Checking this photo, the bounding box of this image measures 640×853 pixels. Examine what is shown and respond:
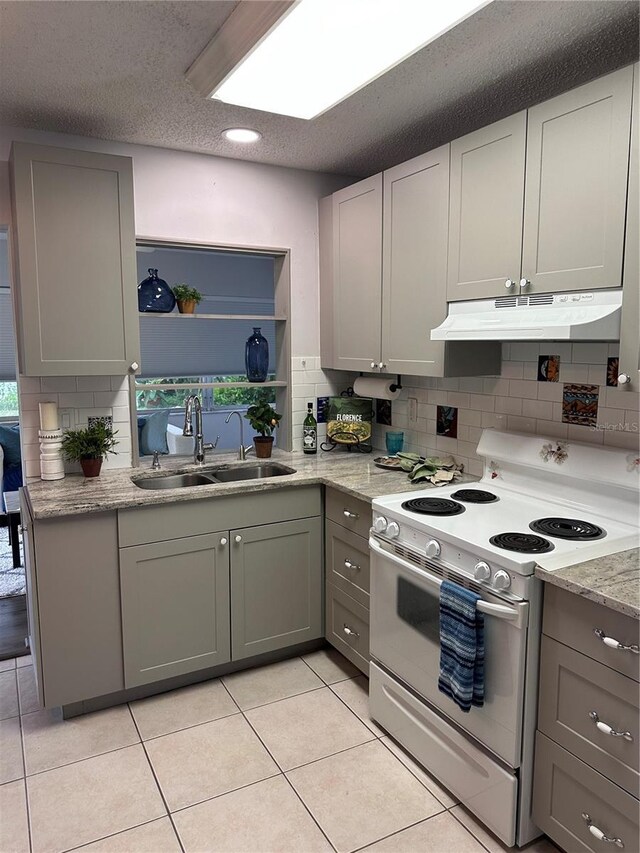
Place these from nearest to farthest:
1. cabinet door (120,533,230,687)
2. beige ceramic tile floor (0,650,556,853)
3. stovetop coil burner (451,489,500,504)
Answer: beige ceramic tile floor (0,650,556,853) < stovetop coil burner (451,489,500,504) < cabinet door (120,533,230,687)

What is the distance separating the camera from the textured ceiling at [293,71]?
178 cm

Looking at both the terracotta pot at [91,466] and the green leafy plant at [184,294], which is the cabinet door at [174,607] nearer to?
the terracotta pot at [91,466]

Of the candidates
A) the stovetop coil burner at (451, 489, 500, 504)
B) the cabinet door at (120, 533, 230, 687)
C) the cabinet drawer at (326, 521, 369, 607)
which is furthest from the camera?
the cabinet drawer at (326, 521, 369, 607)

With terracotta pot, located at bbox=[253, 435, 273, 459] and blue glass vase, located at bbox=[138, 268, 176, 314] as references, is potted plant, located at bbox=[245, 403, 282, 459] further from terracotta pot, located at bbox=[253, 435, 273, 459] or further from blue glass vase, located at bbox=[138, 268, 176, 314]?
blue glass vase, located at bbox=[138, 268, 176, 314]

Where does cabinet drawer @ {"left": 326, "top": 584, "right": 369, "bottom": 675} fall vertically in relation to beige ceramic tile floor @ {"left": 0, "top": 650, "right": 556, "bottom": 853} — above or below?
above

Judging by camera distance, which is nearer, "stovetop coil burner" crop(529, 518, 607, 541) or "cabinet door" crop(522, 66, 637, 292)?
"cabinet door" crop(522, 66, 637, 292)

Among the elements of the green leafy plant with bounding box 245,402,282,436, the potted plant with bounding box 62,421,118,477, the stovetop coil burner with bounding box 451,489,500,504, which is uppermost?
the green leafy plant with bounding box 245,402,282,436

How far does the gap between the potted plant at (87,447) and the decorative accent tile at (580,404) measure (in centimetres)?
A: 201

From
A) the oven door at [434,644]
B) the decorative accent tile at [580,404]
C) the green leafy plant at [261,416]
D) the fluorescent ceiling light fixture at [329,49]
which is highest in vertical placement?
the fluorescent ceiling light fixture at [329,49]

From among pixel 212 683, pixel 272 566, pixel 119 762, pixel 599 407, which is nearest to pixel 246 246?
pixel 272 566

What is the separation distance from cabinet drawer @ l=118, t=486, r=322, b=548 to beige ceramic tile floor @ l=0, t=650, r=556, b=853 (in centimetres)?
75

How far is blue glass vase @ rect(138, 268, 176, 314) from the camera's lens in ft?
9.65

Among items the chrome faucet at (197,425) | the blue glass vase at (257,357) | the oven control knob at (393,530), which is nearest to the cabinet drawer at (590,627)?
the oven control knob at (393,530)

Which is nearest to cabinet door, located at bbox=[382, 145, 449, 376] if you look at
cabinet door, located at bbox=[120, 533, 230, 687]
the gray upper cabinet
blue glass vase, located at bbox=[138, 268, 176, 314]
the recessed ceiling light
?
the gray upper cabinet
